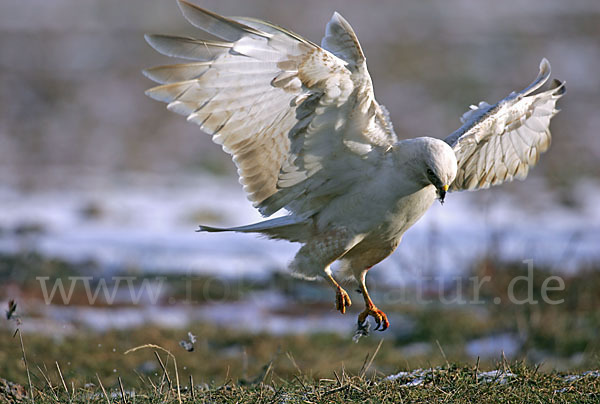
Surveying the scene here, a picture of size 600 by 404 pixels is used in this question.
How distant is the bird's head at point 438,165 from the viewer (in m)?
4.11

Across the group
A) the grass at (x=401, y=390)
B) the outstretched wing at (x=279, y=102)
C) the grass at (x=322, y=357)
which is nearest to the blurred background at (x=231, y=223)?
the grass at (x=322, y=357)

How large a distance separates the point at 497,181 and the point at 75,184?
36.0ft

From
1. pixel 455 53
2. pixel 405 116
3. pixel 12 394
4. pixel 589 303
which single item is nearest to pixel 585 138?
pixel 405 116

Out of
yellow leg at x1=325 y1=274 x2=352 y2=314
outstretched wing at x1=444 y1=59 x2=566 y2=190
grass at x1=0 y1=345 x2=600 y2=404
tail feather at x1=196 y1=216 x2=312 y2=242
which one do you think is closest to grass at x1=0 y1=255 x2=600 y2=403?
grass at x1=0 y1=345 x2=600 y2=404

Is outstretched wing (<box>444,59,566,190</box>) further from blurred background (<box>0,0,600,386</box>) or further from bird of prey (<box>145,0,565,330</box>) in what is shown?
blurred background (<box>0,0,600,386</box>)

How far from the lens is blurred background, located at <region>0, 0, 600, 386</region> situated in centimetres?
700

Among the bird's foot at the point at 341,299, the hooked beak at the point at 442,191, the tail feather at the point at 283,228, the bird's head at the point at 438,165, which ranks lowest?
the bird's foot at the point at 341,299

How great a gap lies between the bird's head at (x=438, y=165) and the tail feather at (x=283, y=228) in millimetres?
1002

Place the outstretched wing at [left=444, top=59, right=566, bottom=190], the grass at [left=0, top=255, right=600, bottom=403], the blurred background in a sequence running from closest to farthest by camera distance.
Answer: the grass at [left=0, top=255, right=600, bottom=403], the outstretched wing at [left=444, top=59, right=566, bottom=190], the blurred background

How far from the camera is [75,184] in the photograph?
1475 cm

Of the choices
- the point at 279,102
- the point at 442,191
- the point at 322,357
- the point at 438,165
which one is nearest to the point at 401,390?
the point at 442,191

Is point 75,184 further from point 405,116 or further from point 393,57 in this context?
point 393,57

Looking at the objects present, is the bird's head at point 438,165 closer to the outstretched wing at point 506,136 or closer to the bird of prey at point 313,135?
the bird of prey at point 313,135

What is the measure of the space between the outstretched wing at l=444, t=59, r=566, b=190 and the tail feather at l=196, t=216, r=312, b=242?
47.9 inches
